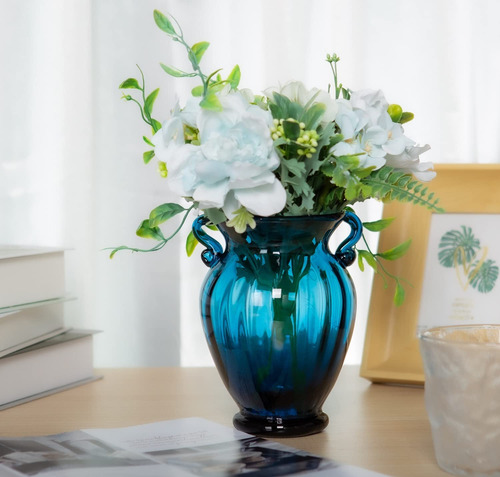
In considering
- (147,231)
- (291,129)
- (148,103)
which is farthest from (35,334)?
(291,129)

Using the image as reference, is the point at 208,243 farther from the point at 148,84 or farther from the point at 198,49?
the point at 148,84

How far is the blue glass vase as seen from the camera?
71 cm

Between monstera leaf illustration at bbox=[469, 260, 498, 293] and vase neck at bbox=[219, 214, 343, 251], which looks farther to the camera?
monstera leaf illustration at bbox=[469, 260, 498, 293]

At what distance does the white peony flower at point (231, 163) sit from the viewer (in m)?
0.63

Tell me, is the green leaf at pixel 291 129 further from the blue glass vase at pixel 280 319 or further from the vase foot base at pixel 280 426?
the vase foot base at pixel 280 426

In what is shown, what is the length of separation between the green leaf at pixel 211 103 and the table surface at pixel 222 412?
33 centimetres

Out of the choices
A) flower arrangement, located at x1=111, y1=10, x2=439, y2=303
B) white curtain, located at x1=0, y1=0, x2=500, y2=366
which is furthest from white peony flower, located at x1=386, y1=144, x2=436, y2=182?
white curtain, located at x1=0, y1=0, x2=500, y2=366

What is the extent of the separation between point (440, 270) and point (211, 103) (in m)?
0.45

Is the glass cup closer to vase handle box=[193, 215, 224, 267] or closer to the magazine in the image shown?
the magazine

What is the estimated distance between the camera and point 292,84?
2.28ft

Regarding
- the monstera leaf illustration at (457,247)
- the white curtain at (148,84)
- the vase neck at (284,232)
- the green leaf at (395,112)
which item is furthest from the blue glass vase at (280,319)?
the white curtain at (148,84)

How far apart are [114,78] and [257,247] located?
21.0 inches

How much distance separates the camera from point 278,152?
65cm

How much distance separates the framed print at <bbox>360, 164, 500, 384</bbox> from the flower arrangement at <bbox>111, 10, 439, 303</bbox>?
0.75ft
